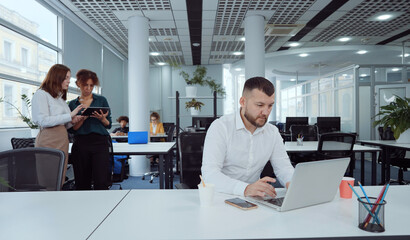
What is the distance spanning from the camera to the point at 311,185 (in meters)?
1.16

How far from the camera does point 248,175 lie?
1822mm

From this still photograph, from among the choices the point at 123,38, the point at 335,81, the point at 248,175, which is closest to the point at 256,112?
the point at 248,175

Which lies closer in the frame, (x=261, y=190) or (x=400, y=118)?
(x=261, y=190)

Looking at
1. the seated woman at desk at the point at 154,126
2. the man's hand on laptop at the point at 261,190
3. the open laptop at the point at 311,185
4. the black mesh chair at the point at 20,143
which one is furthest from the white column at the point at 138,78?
the open laptop at the point at 311,185

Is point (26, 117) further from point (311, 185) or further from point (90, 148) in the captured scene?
point (311, 185)

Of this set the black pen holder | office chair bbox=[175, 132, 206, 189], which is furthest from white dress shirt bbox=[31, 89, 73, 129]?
the black pen holder

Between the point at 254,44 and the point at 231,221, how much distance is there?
5325mm

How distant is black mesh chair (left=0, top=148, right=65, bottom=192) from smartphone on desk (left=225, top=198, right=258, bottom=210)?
1.04 m

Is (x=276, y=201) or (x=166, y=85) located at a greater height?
(x=166, y=85)

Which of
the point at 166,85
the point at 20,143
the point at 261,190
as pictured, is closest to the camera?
the point at 261,190

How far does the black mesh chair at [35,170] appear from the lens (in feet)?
5.51

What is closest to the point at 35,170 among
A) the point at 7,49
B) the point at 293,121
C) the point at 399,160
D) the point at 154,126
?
the point at 7,49

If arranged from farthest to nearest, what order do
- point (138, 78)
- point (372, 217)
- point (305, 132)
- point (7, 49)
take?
point (138, 78) → point (305, 132) → point (7, 49) → point (372, 217)

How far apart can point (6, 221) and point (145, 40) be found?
5316 mm
